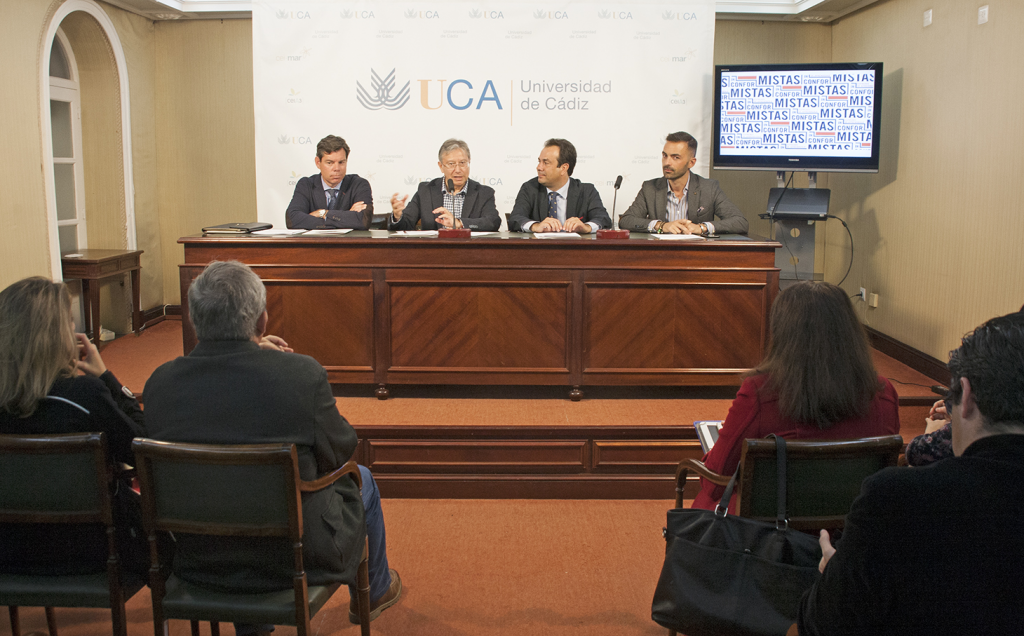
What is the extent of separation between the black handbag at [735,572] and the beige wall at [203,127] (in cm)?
584

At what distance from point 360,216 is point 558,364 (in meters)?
1.64

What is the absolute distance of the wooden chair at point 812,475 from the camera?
1876 millimetres

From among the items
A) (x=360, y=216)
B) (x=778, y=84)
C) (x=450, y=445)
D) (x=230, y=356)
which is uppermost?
(x=778, y=84)

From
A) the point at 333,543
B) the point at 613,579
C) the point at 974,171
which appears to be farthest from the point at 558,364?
the point at 974,171

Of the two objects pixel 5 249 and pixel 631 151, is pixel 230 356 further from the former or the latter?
pixel 631 151

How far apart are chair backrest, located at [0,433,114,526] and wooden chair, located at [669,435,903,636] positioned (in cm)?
150

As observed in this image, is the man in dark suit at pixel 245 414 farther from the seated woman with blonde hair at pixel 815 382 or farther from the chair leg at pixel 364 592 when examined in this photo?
the seated woman with blonde hair at pixel 815 382

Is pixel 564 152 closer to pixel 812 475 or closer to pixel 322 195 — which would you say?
pixel 322 195

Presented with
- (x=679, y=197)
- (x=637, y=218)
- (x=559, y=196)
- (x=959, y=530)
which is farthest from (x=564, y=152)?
(x=959, y=530)

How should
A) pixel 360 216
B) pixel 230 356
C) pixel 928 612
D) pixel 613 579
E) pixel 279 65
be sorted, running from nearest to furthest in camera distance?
pixel 928 612, pixel 230 356, pixel 613 579, pixel 360 216, pixel 279 65

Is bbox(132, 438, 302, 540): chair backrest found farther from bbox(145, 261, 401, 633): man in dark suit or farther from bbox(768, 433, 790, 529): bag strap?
bbox(768, 433, 790, 529): bag strap

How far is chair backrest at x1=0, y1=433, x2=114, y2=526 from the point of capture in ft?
6.23

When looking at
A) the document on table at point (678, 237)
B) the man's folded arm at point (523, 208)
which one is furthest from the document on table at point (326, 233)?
the document on table at point (678, 237)

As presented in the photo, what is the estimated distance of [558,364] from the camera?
413 centimetres
